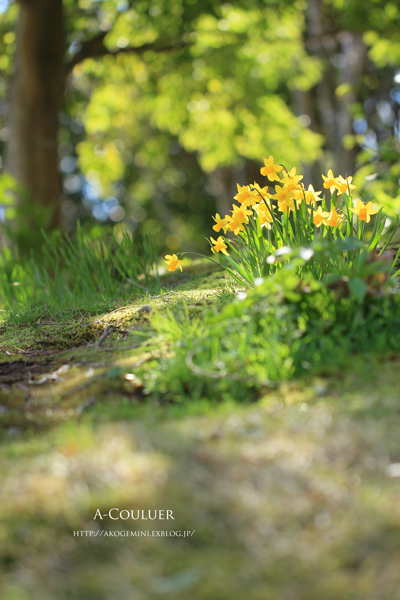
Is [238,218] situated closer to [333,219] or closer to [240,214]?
[240,214]

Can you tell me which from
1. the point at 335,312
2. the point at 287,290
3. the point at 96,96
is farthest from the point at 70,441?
the point at 96,96

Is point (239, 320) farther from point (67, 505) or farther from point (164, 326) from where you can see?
point (67, 505)

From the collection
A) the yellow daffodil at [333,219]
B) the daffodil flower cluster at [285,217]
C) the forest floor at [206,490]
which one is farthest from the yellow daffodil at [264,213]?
the forest floor at [206,490]

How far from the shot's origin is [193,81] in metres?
8.54

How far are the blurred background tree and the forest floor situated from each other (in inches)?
98.6

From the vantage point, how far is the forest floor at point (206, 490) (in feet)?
2.93

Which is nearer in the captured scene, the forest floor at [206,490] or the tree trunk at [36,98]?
the forest floor at [206,490]

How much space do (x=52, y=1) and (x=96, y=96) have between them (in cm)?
368

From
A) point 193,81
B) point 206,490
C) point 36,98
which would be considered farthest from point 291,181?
point 193,81

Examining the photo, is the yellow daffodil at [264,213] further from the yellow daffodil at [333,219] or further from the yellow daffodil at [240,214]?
the yellow daffodil at [333,219]

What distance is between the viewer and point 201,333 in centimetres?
191

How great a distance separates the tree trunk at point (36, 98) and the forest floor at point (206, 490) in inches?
208

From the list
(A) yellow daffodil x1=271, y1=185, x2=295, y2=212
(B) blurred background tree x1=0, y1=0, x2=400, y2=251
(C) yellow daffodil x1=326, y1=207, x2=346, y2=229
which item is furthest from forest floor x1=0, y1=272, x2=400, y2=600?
(B) blurred background tree x1=0, y1=0, x2=400, y2=251

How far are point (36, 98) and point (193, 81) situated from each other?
3.17 m
